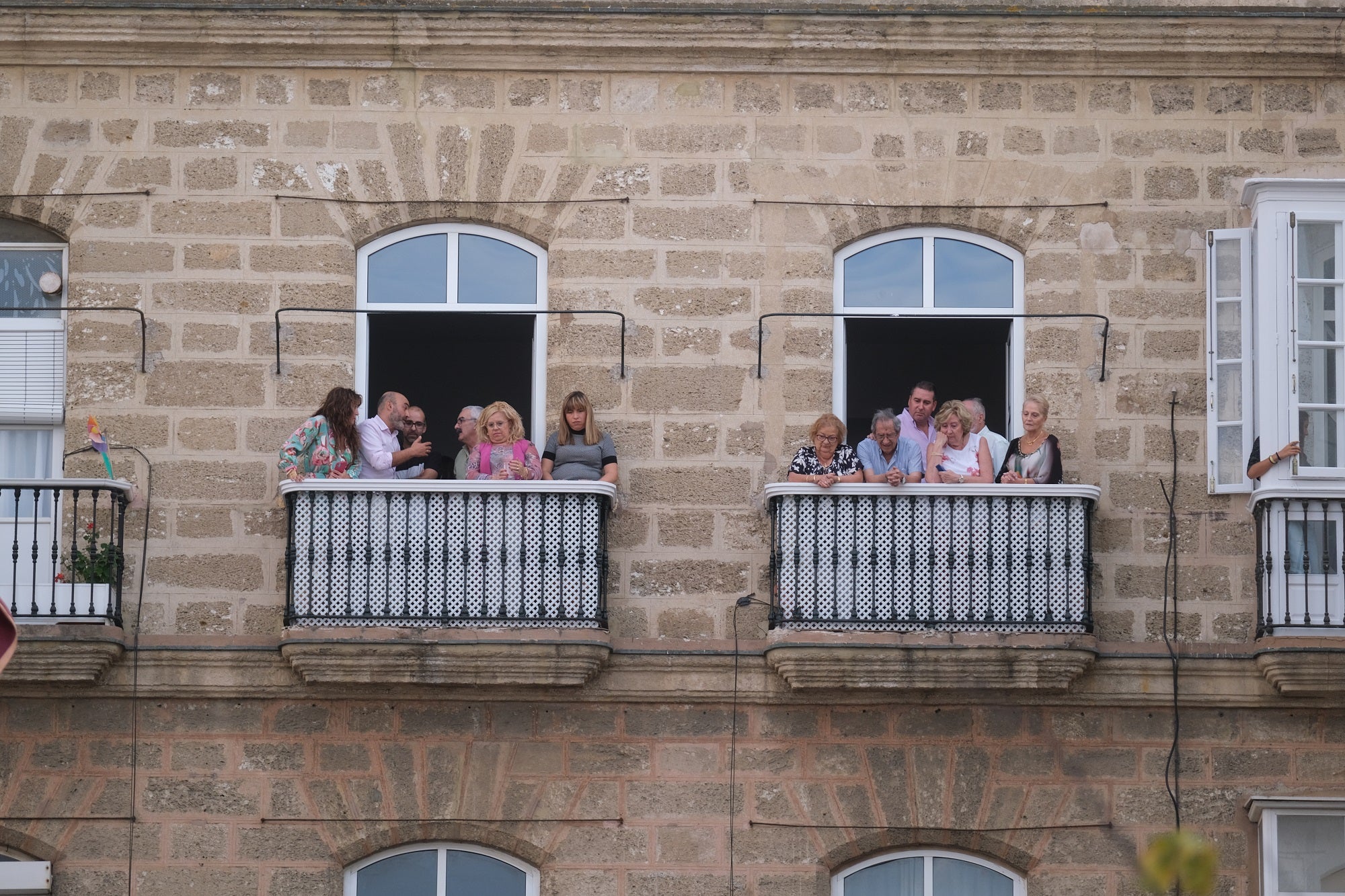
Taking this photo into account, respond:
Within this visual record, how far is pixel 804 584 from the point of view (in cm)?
1204

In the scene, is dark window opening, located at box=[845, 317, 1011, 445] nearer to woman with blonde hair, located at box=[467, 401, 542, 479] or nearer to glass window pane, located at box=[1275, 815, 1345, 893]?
woman with blonde hair, located at box=[467, 401, 542, 479]

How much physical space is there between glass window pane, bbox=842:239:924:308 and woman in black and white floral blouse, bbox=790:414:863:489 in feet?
3.37

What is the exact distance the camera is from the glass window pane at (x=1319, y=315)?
1243cm

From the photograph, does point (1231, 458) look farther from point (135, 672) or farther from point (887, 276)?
point (135, 672)

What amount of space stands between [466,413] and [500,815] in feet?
7.58

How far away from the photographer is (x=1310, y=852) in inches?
475

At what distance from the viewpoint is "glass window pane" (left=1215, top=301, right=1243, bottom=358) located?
1257 centimetres

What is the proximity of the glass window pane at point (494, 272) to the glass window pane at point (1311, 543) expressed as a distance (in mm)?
4627

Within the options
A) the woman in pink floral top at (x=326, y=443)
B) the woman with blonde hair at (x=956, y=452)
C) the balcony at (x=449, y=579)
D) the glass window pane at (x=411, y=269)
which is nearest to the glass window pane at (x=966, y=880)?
the woman with blonde hair at (x=956, y=452)

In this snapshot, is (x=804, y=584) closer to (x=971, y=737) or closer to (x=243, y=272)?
(x=971, y=737)

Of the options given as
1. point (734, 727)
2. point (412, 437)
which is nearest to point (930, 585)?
point (734, 727)

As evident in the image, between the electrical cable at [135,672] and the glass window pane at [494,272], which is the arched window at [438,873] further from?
the glass window pane at [494,272]

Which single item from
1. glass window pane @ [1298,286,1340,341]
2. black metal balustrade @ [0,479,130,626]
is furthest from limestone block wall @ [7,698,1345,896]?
glass window pane @ [1298,286,1340,341]

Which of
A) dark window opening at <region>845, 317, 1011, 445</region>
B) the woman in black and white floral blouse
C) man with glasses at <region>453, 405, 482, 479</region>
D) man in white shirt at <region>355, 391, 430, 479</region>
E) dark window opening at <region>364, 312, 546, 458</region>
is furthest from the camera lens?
dark window opening at <region>364, 312, 546, 458</region>
